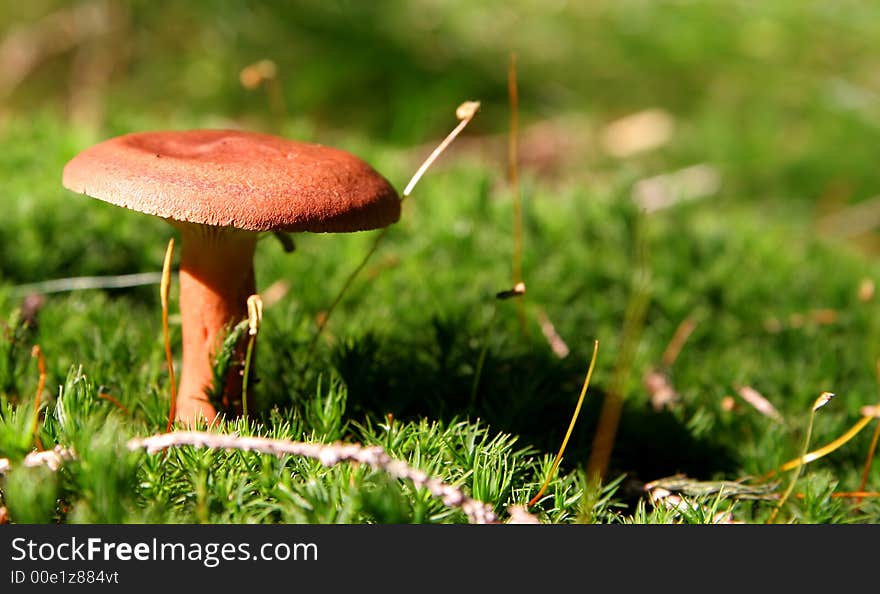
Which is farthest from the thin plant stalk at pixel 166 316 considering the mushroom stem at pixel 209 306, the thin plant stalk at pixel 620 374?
the thin plant stalk at pixel 620 374

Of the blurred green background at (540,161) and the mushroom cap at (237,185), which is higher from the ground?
the mushroom cap at (237,185)

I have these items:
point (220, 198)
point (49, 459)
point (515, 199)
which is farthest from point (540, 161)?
point (49, 459)

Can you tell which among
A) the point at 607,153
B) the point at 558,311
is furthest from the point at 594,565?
the point at 607,153

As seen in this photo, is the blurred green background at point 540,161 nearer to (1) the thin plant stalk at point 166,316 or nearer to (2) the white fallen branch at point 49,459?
(1) the thin plant stalk at point 166,316

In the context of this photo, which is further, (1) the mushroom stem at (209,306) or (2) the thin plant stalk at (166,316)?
(1) the mushroom stem at (209,306)

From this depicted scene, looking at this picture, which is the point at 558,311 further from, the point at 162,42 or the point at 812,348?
the point at 162,42

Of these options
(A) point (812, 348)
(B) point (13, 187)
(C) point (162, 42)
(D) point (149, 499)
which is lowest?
(A) point (812, 348)
